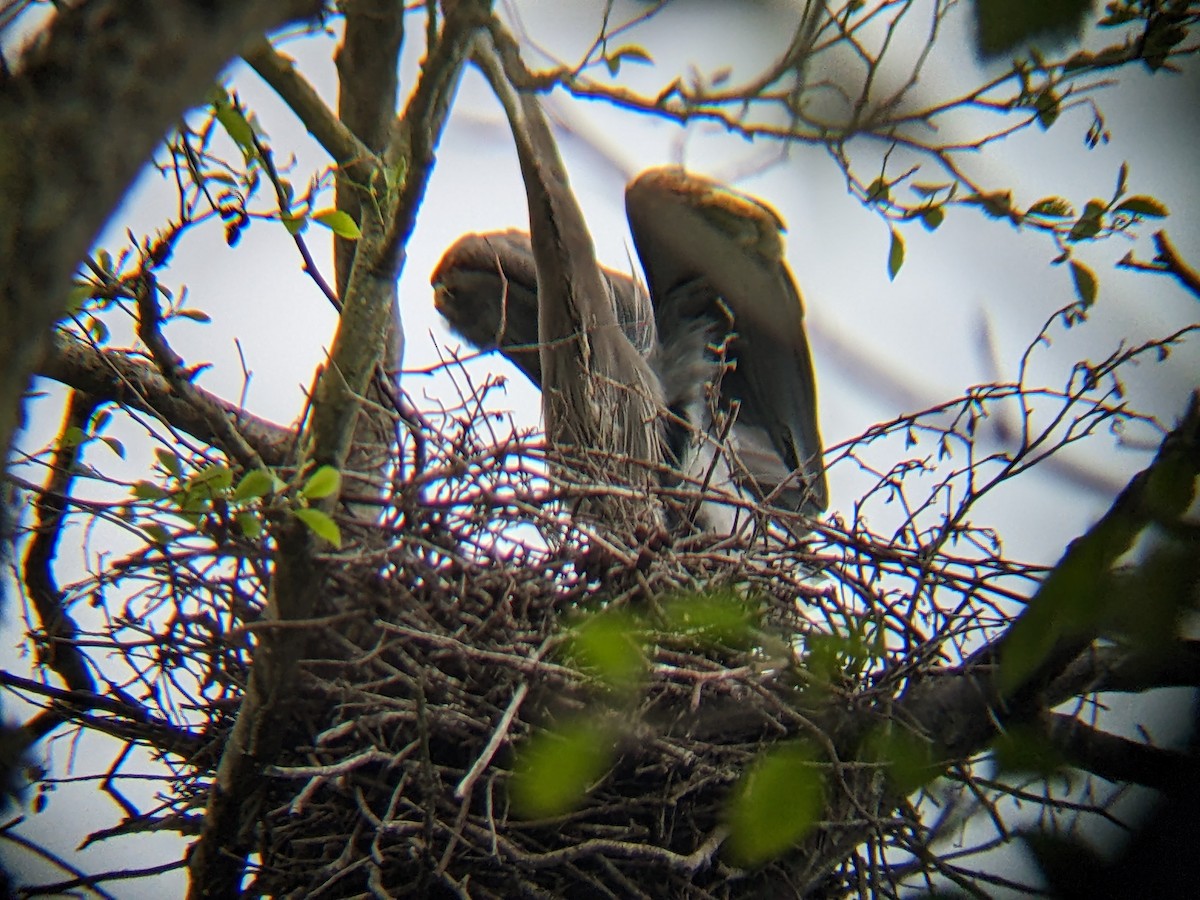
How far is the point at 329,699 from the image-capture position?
1.18m

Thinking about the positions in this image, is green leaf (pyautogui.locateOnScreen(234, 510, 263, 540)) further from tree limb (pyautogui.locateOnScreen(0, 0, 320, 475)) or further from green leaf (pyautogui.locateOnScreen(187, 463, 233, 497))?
tree limb (pyautogui.locateOnScreen(0, 0, 320, 475))

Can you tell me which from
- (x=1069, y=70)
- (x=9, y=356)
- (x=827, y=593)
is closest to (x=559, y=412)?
(x=827, y=593)

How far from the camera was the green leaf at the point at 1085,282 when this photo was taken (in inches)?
40.1

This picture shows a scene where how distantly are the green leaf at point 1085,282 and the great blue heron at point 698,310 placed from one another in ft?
3.23

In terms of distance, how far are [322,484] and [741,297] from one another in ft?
4.64

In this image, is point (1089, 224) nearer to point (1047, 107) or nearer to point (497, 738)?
point (1047, 107)

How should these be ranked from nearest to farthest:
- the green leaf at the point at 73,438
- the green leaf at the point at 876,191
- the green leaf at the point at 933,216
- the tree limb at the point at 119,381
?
the green leaf at the point at 876,191
the green leaf at the point at 933,216
the green leaf at the point at 73,438
the tree limb at the point at 119,381

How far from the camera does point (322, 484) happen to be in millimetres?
875

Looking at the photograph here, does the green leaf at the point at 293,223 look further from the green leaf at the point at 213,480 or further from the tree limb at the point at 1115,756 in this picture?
the tree limb at the point at 1115,756

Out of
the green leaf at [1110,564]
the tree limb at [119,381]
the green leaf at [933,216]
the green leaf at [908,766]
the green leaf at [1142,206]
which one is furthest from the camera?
the tree limb at [119,381]

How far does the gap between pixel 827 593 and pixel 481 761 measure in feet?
1.68

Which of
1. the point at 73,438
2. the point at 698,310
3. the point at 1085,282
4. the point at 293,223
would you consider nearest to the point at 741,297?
the point at 698,310

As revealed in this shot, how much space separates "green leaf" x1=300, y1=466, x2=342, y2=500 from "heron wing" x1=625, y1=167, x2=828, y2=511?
1.18 metres

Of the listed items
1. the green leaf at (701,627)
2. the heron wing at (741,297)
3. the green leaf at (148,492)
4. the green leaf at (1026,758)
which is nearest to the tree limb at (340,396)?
the green leaf at (148,492)
